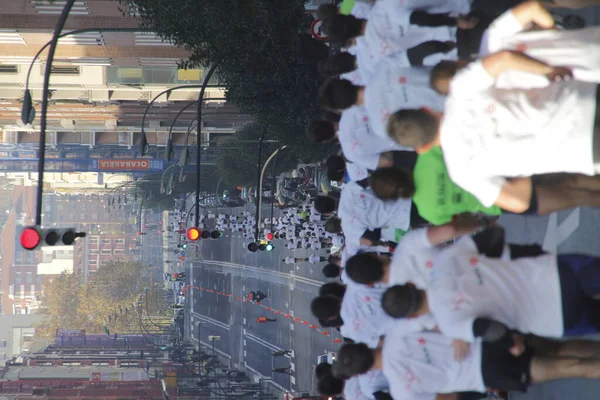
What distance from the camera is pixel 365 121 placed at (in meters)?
10.7

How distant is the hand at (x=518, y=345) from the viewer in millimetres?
6320

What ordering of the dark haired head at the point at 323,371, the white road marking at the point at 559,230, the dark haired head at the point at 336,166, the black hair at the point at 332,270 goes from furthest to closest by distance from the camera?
the black hair at the point at 332,270 → the dark haired head at the point at 336,166 → the dark haired head at the point at 323,371 → the white road marking at the point at 559,230

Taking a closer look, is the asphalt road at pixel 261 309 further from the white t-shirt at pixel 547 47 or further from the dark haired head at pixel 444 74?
the white t-shirt at pixel 547 47

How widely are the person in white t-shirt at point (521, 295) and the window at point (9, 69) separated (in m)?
38.3

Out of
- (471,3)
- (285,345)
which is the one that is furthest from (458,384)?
(285,345)

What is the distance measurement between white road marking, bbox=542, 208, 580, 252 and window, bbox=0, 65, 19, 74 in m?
36.6

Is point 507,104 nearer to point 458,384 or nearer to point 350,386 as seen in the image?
point 458,384

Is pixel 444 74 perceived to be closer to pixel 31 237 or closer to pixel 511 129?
pixel 511 129

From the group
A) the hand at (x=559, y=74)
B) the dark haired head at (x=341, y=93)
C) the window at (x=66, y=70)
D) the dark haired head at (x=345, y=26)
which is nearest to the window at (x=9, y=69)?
the window at (x=66, y=70)

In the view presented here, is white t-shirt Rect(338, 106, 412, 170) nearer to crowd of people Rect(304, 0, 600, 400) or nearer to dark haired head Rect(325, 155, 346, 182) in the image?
crowd of people Rect(304, 0, 600, 400)

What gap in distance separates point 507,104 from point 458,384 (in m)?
2.91

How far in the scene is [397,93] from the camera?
26.4 feet

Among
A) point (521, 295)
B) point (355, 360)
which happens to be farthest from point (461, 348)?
point (355, 360)

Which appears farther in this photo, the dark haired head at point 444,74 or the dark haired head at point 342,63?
the dark haired head at point 342,63
